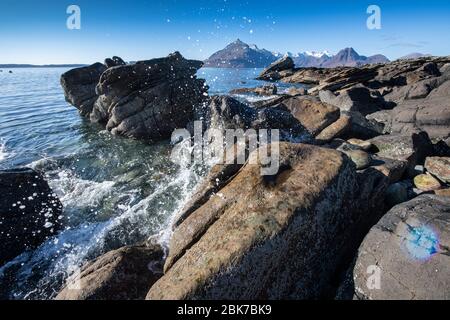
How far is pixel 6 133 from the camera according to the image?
86.0 feet

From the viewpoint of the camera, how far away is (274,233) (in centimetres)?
522

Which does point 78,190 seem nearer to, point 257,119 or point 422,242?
point 257,119

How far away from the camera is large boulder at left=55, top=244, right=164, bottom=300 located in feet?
19.4

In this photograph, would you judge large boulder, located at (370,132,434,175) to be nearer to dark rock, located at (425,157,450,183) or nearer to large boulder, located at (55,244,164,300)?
dark rock, located at (425,157,450,183)

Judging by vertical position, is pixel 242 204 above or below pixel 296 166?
below

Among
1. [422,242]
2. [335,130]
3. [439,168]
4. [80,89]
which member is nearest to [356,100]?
[335,130]

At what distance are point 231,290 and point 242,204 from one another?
1871 mm

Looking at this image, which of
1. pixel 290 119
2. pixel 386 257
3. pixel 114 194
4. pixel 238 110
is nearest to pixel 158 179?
pixel 114 194

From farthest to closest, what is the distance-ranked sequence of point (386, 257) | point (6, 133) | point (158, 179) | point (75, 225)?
point (6, 133), point (158, 179), point (75, 225), point (386, 257)

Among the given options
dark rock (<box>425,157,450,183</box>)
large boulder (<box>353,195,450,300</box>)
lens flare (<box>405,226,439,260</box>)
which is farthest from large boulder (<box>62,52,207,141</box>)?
lens flare (<box>405,226,439,260</box>)

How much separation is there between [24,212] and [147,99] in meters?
13.9

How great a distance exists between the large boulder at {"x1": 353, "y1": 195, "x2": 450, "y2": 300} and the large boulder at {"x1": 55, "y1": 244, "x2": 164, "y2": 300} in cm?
429

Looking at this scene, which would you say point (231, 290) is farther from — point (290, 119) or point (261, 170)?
point (290, 119)

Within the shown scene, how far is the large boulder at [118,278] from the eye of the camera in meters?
5.92
